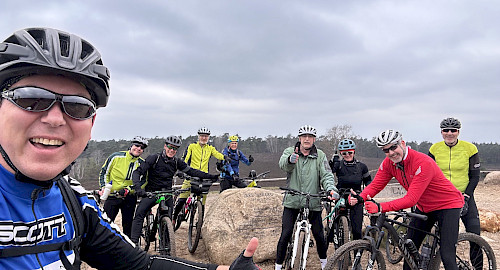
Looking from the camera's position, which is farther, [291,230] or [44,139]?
[291,230]

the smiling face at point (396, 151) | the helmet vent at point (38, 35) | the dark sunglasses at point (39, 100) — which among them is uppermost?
the helmet vent at point (38, 35)

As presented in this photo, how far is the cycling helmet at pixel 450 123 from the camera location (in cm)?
551

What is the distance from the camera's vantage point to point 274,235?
645cm

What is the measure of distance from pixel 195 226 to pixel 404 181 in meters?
4.64

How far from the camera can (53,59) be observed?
4.45 ft

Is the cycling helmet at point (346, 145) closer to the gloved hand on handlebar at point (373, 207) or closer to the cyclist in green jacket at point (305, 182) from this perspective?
the cyclist in green jacket at point (305, 182)

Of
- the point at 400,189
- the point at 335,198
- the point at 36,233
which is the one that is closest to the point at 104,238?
the point at 36,233

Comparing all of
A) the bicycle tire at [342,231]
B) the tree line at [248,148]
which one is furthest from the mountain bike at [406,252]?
the tree line at [248,148]

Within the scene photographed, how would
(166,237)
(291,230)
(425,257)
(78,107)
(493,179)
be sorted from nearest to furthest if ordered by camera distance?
(78,107)
(425,257)
(291,230)
(166,237)
(493,179)

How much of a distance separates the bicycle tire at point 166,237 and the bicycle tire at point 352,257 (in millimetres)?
2812

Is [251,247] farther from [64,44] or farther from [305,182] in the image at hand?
[305,182]

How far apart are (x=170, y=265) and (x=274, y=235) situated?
4.93m

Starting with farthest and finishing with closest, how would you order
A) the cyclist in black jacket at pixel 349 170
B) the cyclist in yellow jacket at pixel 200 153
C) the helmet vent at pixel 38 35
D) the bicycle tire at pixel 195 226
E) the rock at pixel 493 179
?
the rock at pixel 493 179 → the cyclist in yellow jacket at pixel 200 153 → the bicycle tire at pixel 195 226 → the cyclist in black jacket at pixel 349 170 → the helmet vent at pixel 38 35

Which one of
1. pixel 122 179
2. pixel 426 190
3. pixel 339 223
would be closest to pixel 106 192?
pixel 122 179
